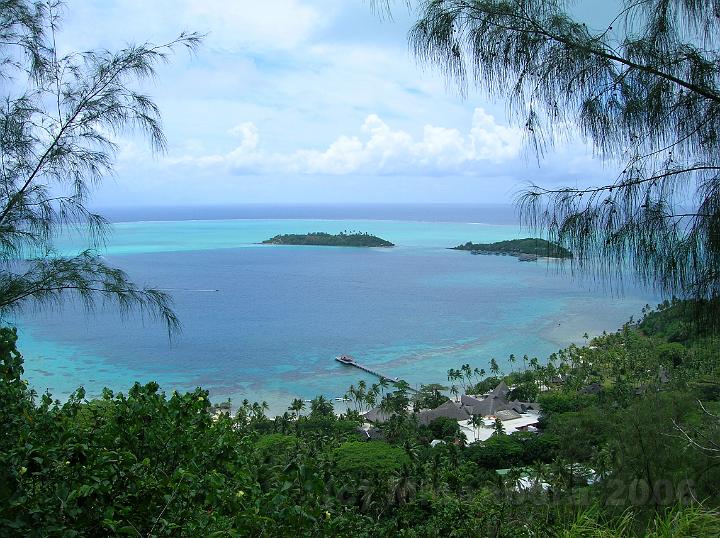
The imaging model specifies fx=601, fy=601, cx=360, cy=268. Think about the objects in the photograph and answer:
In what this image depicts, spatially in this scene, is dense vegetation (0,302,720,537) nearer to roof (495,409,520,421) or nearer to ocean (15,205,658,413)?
ocean (15,205,658,413)

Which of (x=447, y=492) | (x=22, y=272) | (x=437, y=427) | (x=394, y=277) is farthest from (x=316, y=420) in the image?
(x=394, y=277)

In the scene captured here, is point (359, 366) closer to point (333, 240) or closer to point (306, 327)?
point (306, 327)

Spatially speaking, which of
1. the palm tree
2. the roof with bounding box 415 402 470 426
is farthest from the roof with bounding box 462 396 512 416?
the palm tree

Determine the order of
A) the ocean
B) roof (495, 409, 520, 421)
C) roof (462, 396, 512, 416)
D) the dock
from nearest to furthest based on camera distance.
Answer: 1. roof (495, 409, 520, 421)
2. roof (462, 396, 512, 416)
3. the ocean
4. the dock

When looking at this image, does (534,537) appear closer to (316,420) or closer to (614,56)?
(614,56)

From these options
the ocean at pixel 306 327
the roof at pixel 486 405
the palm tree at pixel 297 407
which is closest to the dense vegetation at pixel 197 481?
the ocean at pixel 306 327

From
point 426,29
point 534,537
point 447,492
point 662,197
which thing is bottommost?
point 447,492

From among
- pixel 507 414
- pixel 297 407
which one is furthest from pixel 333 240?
pixel 297 407
